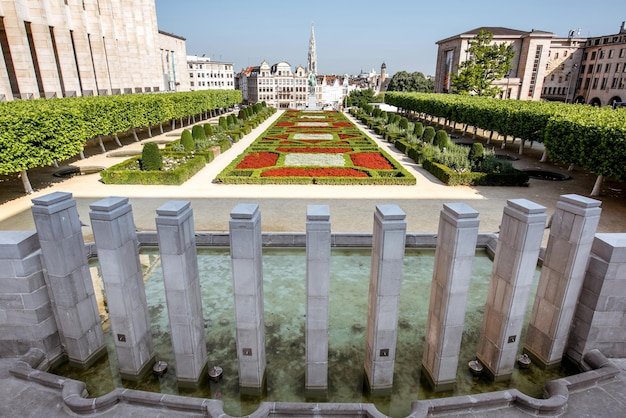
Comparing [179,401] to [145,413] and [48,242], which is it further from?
[48,242]

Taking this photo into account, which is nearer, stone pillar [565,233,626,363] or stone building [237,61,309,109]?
stone pillar [565,233,626,363]

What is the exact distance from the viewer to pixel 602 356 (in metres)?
8.09

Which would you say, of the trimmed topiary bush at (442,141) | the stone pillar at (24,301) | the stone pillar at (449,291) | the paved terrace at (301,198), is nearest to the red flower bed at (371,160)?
the paved terrace at (301,198)

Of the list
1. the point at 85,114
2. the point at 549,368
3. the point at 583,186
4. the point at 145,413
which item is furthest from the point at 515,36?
the point at 145,413

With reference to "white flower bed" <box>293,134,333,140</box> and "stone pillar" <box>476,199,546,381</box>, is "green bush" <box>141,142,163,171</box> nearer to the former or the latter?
"white flower bed" <box>293,134,333,140</box>

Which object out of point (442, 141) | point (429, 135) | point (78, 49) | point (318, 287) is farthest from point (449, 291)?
point (78, 49)

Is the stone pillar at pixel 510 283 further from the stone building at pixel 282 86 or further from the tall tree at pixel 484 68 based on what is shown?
the stone building at pixel 282 86

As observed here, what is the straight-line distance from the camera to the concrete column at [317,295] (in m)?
6.55

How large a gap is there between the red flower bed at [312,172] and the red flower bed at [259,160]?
2330 millimetres

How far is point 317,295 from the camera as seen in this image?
6.91 m

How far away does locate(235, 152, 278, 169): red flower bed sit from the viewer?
2636cm

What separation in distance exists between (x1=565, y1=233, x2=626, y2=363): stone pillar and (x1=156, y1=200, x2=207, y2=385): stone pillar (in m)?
8.38

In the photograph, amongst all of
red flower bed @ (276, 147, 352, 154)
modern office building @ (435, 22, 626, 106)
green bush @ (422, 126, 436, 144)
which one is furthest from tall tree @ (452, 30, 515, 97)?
red flower bed @ (276, 147, 352, 154)

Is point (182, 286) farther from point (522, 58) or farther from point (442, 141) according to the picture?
point (522, 58)
